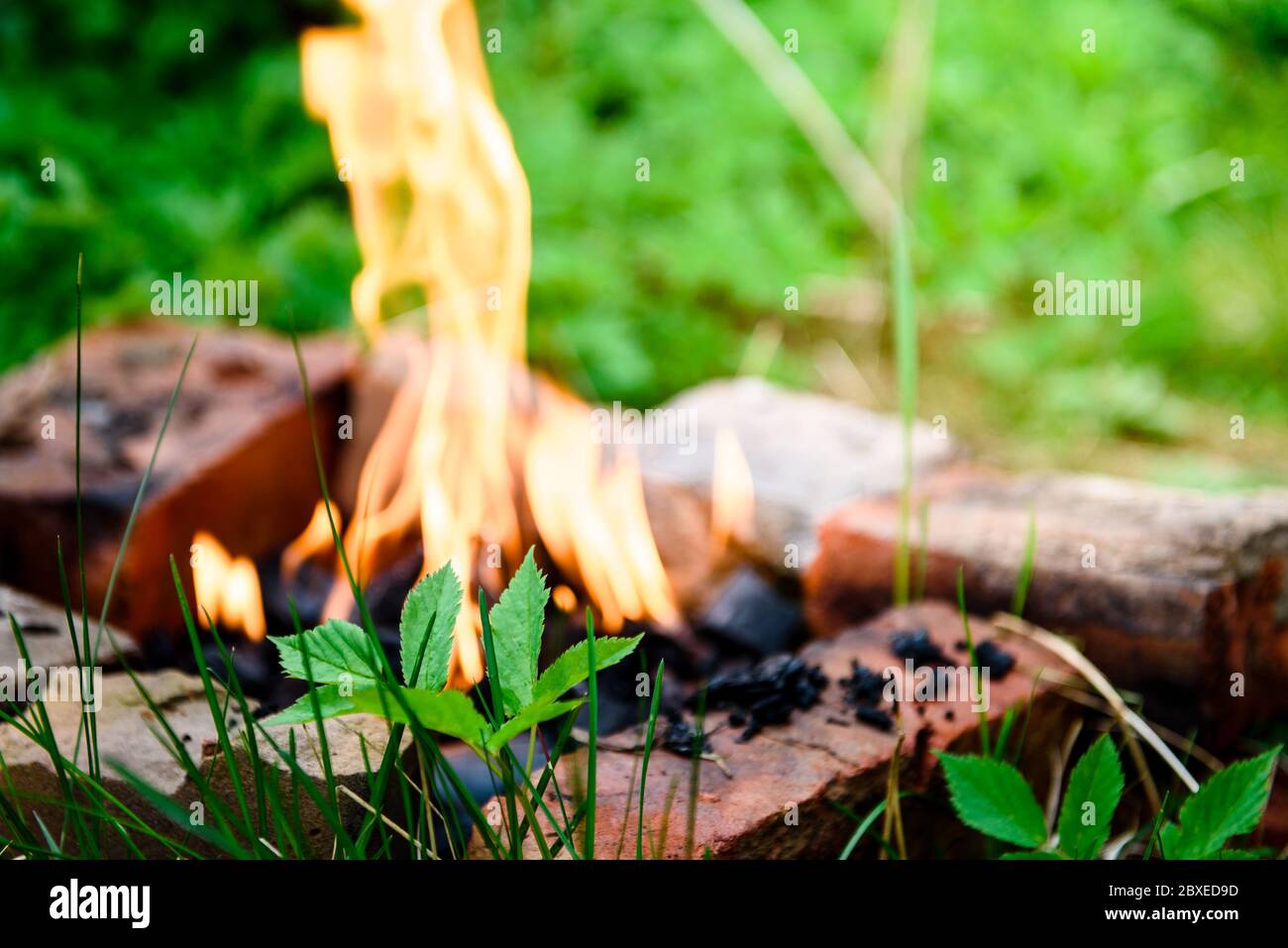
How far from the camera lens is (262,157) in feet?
14.0

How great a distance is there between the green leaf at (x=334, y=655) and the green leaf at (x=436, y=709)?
0.06 meters

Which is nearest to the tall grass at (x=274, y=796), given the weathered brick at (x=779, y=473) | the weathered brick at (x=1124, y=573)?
the weathered brick at (x=1124, y=573)

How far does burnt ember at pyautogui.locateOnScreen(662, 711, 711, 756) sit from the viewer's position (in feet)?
4.98

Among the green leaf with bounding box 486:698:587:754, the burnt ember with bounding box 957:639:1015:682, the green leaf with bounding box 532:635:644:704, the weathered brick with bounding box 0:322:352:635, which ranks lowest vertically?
the burnt ember with bounding box 957:639:1015:682

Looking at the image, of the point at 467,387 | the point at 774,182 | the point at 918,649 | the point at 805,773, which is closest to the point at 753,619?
the point at 918,649

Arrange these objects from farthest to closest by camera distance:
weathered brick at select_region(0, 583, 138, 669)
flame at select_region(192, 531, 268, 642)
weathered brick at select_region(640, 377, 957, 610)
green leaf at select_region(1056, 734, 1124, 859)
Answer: weathered brick at select_region(640, 377, 957, 610), flame at select_region(192, 531, 268, 642), weathered brick at select_region(0, 583, 138, 669), green leaf at select_region(1056, 734, 1124, 859)

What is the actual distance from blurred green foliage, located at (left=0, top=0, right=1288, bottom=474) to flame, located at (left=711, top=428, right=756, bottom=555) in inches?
48.3

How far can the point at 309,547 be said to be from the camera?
2.38 m

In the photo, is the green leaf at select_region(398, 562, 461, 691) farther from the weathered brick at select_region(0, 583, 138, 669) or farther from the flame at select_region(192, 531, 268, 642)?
the flame at select_region(192, 531, 268, 642)

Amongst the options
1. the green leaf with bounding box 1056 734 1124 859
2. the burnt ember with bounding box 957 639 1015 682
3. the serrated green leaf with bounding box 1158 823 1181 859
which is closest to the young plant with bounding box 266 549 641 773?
the green leaf with bounding box 1056 734 1124 859

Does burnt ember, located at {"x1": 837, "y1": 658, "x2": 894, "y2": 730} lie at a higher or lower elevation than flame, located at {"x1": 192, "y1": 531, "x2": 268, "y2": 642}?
lower

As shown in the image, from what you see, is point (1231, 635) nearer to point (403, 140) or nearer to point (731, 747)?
point (731, 747)
